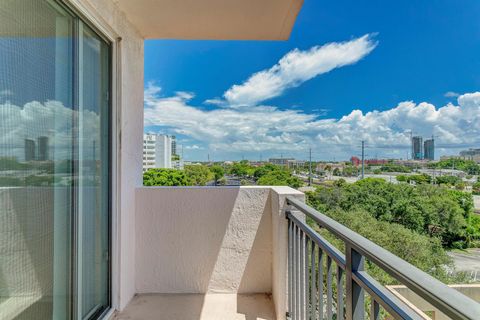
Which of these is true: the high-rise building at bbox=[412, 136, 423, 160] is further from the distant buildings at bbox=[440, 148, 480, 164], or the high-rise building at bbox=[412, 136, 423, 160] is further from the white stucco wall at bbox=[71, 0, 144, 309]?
the white stucco wall at bbox=[71, 0, 144, 309]

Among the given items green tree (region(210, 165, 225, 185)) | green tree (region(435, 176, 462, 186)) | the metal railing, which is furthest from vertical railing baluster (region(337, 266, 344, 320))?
green tree (region(435, 176, 462, 186))

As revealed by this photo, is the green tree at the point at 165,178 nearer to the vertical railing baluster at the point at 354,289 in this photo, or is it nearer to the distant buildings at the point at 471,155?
the vertical railing baluster at the point at 354,289

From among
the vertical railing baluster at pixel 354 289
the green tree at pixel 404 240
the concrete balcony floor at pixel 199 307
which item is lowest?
the concrete balcony floor at pixel 199 307

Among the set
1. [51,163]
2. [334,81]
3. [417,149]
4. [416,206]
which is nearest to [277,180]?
[416,206]

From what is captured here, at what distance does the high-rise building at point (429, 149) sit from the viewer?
3.73m

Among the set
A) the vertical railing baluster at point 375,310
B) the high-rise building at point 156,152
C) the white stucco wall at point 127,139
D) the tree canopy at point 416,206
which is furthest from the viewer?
the tree canopy at point 416,206

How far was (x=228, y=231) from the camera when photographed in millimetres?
2201

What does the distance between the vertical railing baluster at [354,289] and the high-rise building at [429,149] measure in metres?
3.56

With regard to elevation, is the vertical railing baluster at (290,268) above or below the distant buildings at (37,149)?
below

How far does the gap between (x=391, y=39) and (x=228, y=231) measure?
30.0m

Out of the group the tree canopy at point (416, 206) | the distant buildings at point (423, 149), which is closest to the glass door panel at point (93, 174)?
the tree canopy at point (416, 206)

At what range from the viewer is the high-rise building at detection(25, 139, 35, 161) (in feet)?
3.48

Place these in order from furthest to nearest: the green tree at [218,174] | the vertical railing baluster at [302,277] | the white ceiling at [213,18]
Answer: the green tree at [218,174], the white ceiling at [213,18], the vertical railing baluster at [302,277]

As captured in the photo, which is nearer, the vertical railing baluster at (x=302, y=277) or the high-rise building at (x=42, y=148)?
the high-rise building at (x=42, y=148)
